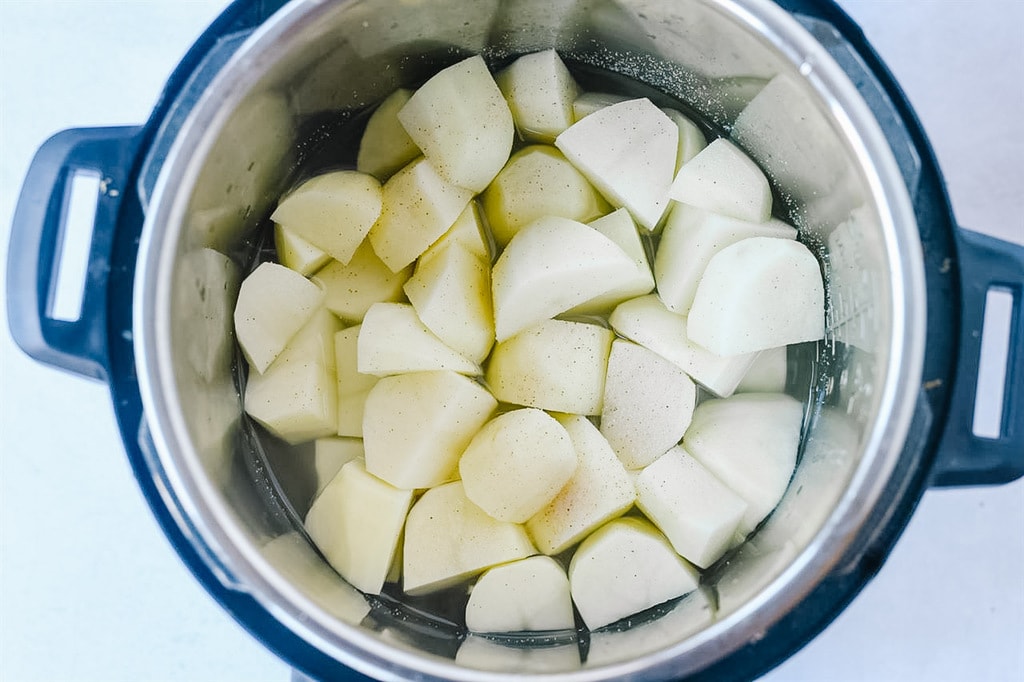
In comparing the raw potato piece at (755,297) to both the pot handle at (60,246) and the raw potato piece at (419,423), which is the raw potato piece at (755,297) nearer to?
the raw potato piece at (419,423)

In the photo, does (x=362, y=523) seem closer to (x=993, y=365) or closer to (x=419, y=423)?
(x=419, y=423)

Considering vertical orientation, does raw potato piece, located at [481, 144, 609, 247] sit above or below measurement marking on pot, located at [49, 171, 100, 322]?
above

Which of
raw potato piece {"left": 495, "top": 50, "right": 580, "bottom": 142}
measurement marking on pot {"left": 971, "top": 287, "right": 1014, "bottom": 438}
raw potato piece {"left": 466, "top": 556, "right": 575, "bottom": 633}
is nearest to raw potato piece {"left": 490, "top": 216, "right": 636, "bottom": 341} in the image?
raw potato piece {"left": 495, "top": 50, "right": 580, "bottom": 142}

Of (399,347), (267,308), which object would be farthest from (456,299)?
(267,308)

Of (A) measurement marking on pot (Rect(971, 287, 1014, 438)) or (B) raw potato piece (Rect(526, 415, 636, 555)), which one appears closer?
(B) raw potato piece (Rect(526, 415, 636, 555))

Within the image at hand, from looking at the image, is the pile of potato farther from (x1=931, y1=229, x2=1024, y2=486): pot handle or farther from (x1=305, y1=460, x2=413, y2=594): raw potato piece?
(x1=931, y1=229, x2=1024, y2=486): pot handle
